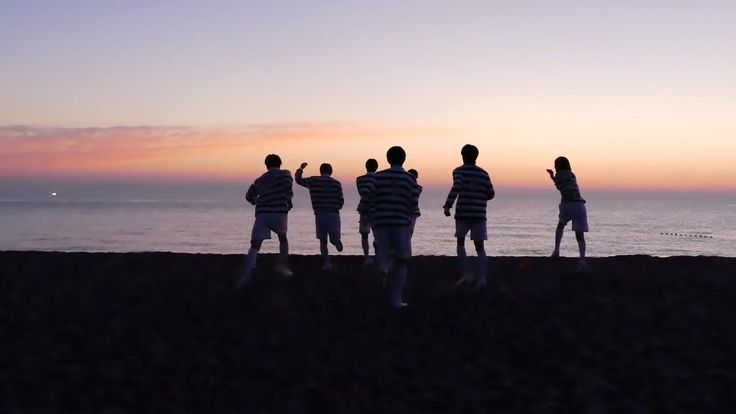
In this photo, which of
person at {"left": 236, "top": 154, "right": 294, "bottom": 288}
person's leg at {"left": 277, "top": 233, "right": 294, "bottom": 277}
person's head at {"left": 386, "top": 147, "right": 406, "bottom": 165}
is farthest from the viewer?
person's leg at {"left": 277, "top": 233, "right": 294, "bottom": 277}

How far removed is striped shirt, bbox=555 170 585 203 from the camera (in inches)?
527

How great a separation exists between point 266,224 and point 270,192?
530 millimetres

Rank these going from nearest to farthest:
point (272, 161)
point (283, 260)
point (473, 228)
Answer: point (473, 228), point (272, 161), point (283, 260)

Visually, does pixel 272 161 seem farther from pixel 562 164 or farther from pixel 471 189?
pixel 562 164

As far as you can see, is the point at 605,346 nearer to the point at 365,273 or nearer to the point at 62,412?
the point at 62,412

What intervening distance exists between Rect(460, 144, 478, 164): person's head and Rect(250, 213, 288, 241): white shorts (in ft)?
9.95

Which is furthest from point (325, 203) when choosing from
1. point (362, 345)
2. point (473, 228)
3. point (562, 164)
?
point (362, 345)

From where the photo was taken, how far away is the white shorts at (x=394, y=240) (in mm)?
9352

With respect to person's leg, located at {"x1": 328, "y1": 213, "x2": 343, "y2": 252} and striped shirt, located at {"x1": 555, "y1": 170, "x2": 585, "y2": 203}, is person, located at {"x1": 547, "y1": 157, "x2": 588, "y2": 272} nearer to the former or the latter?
striped shirt, located at {"x1": 555, "y1": 170, "x2": 585, "y2": 203}

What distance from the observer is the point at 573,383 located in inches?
248

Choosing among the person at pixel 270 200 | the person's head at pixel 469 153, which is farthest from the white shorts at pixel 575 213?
the person at pixel 270 200

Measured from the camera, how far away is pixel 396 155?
9.54 m

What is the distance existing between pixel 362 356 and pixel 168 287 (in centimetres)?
519

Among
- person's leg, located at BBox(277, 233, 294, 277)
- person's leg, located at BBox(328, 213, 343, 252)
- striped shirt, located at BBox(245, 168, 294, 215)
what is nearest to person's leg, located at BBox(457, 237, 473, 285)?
striped shirt, located at BBox(245, 168, 294, 215)
